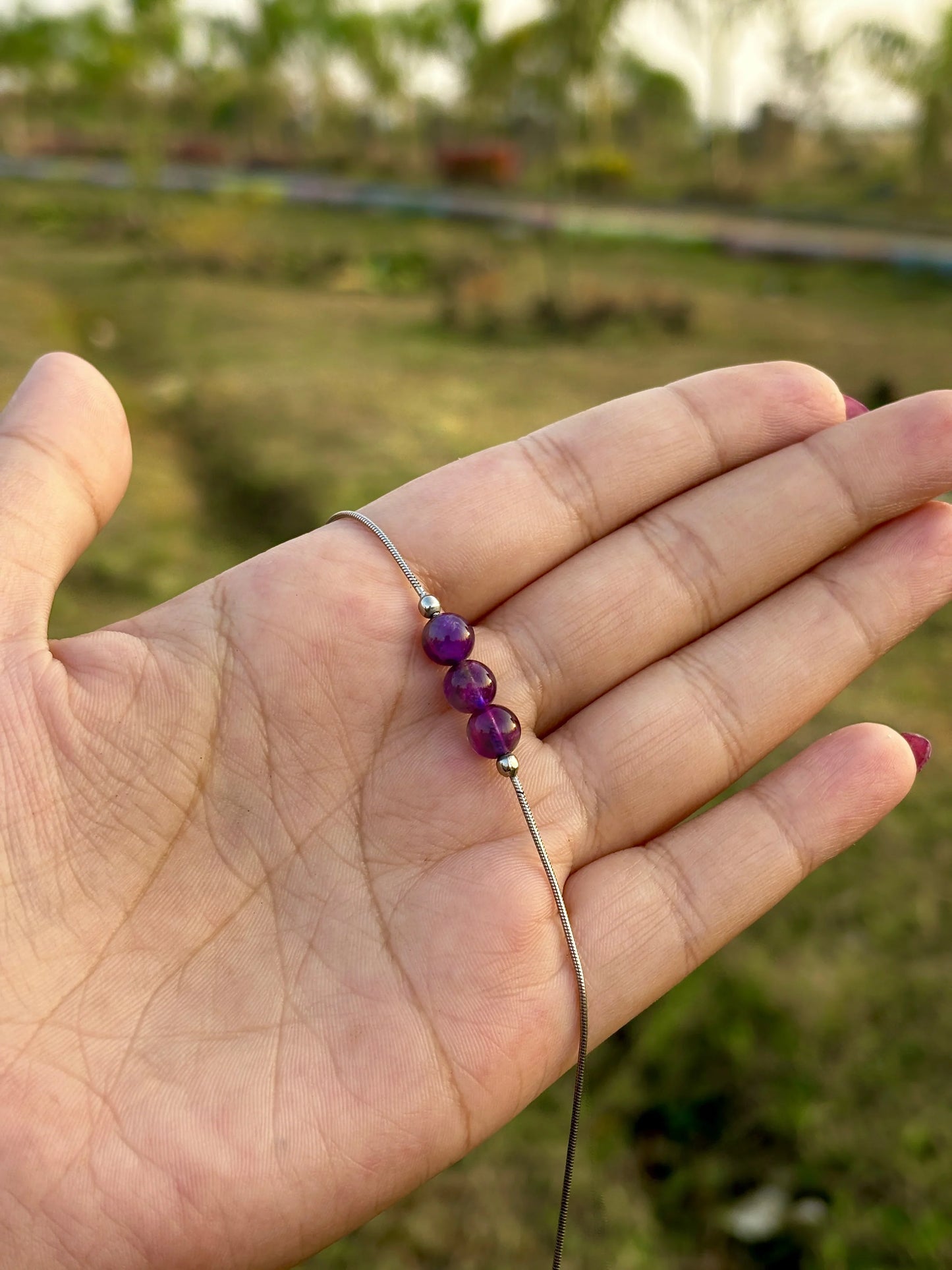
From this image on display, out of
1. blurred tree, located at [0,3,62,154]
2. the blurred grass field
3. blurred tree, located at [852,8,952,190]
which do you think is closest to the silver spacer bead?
the blurred grass field

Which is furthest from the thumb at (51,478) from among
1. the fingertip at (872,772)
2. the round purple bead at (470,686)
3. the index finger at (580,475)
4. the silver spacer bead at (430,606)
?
the fingertip at (872,772)

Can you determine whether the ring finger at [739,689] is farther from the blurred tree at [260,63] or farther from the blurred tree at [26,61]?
the blurred tree at [26,61]

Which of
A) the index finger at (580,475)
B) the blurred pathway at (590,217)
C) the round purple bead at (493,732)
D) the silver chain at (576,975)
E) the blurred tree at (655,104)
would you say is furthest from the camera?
the blurred tree at (655,104)

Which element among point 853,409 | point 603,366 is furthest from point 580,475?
point 603,366

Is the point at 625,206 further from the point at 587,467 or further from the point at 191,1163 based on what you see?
the point at 191,1163

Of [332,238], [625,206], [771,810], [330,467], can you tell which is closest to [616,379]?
[330,467]

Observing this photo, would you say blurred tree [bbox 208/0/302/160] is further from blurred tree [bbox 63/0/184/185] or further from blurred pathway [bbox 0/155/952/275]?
blurred tree [bbox 63/0/184/185]
